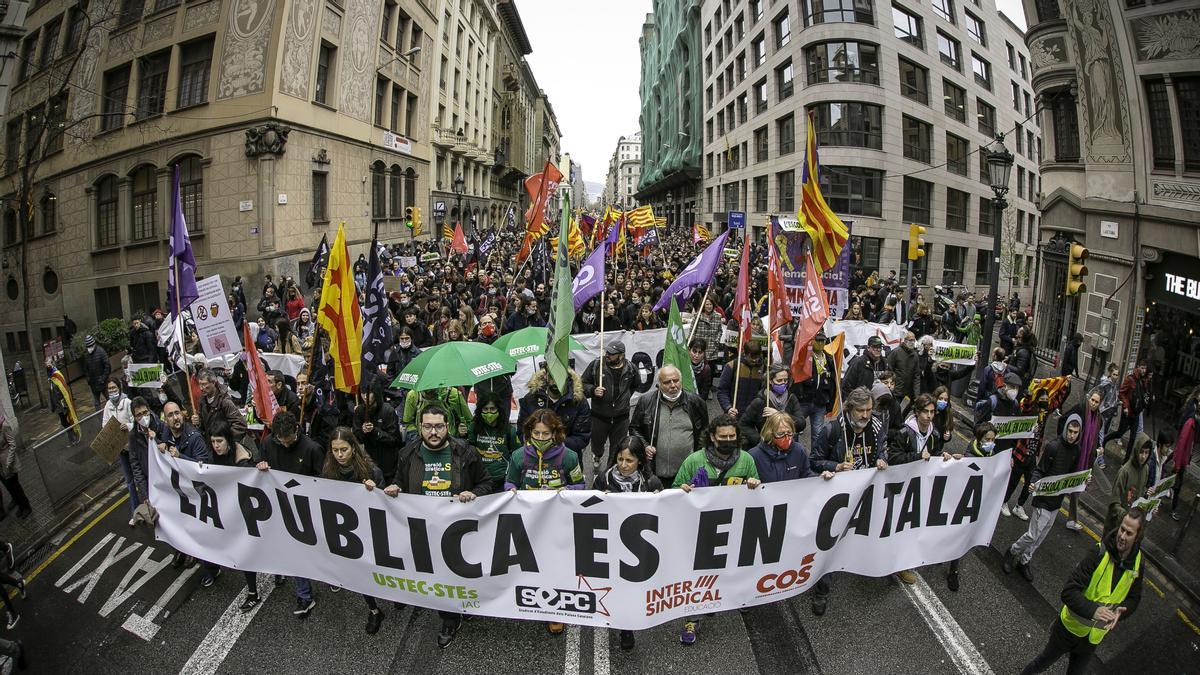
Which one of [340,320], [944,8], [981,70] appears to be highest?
[944,8]

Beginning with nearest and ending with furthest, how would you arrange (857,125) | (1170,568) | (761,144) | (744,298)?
(1170,568), (744,298), (857,125), (761,144)

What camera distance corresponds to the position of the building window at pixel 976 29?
3381cm

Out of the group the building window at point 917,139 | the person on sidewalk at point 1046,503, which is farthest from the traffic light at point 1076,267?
the building window at point 917,139

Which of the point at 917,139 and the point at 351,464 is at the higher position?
the point at 917,139

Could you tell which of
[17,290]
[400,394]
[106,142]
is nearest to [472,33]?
[106,142]

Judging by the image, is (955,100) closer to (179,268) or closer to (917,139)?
(917,139)

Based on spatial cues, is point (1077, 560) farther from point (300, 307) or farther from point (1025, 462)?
point (300, 307)

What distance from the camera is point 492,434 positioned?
19.0 ft

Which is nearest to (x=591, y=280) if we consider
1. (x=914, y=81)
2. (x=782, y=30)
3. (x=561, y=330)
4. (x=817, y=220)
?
(x=561, y=330)

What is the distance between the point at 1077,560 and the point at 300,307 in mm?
16087

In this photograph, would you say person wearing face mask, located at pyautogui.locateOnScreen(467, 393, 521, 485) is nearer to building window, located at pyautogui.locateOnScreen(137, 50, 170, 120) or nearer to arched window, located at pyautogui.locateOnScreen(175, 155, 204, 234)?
arched window, located at pyautogui.locateOnScreen(175, 155, 204, 234)

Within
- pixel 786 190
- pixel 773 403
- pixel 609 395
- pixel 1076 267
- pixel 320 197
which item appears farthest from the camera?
pixel 786 190

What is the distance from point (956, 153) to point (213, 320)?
37.6 meters

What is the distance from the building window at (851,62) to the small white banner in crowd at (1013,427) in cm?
2899
